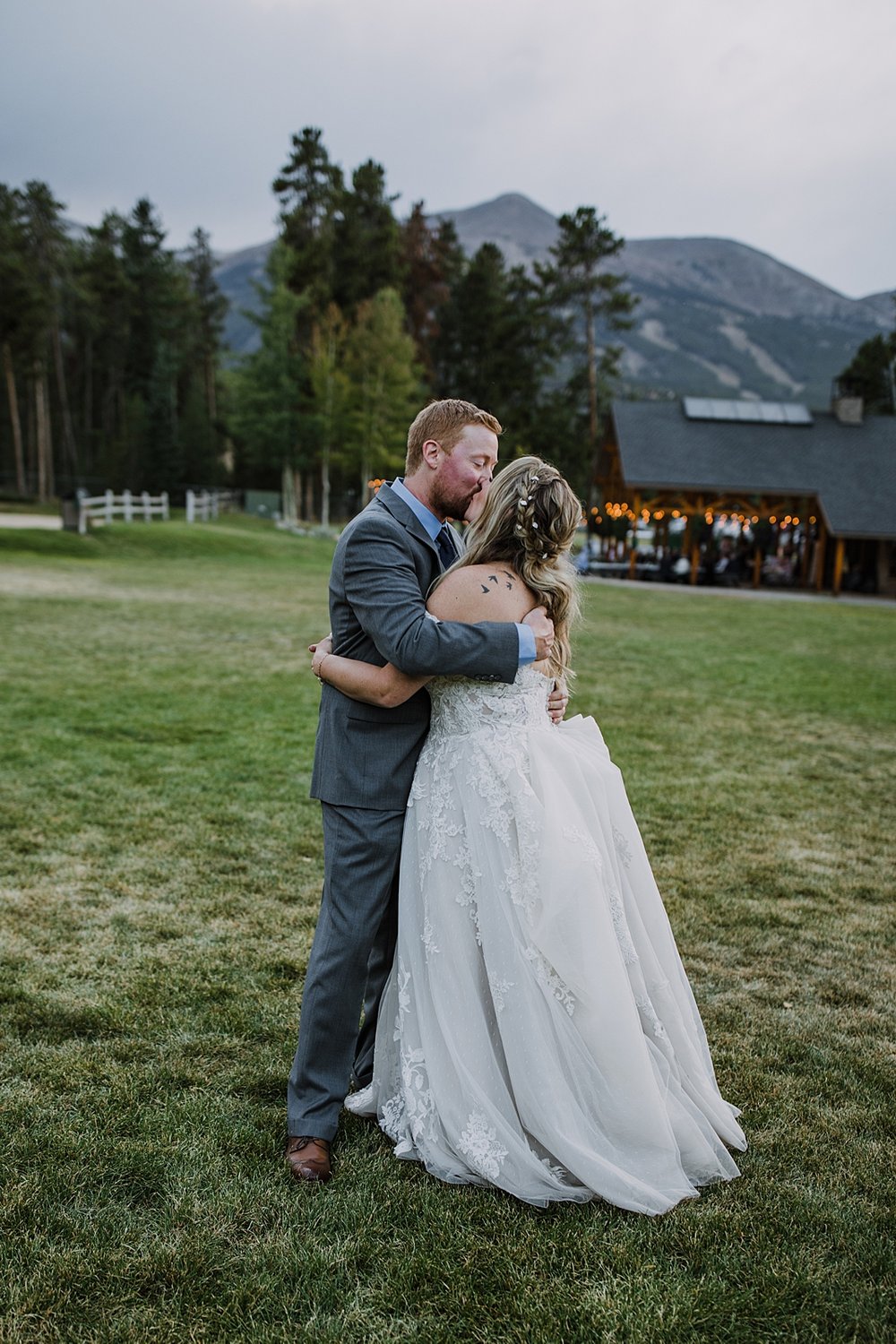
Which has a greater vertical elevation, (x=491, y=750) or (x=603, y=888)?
(x=491, y=750)

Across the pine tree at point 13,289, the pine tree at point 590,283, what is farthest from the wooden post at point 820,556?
the pine tree at point 13,289

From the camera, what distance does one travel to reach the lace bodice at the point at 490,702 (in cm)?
279

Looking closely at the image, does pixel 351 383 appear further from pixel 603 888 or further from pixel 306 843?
pixel 603 888

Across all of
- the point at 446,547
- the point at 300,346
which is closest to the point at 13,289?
the point at 300,346

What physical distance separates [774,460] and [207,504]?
22.4m

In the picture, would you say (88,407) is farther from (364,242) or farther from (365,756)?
(365,756)

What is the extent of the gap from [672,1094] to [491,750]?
1.10 meters

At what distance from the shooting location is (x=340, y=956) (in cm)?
279

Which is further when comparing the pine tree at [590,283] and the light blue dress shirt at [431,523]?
the pine tree at [590,283]

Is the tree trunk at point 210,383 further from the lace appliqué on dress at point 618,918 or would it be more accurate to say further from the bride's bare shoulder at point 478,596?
the lace appliqué on dress at point 618,918

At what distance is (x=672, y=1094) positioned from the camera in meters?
2.80

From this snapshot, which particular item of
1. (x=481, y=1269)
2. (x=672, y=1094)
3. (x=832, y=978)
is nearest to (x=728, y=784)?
(x=832, y=978)

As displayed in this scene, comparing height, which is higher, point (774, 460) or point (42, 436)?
point (42, 436)

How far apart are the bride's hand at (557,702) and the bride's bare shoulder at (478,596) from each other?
0.36 meters
